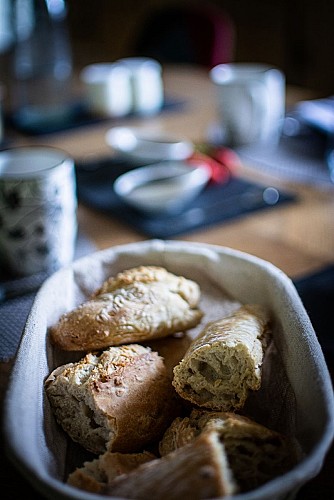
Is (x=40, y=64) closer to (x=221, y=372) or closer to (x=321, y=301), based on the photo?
(x=321, y=301)

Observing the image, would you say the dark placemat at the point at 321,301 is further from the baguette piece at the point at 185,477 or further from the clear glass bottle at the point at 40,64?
the clear glass bottle at the point at 40,64

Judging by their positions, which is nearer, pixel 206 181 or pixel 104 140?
pixel 206 181

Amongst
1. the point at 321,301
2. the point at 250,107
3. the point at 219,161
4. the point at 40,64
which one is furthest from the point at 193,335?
the point at 40,64

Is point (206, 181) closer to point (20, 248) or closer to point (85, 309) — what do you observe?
point (20, 248)

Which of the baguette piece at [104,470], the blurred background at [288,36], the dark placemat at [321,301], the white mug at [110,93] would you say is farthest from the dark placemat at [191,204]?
the blurred background at [288,36]

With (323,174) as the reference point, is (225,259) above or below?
above

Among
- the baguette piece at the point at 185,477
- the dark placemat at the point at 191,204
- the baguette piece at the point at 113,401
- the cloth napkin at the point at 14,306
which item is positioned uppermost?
the baguette piece at the point at 185,477

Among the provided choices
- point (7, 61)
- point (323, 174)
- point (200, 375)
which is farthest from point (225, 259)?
point (7, 61)
